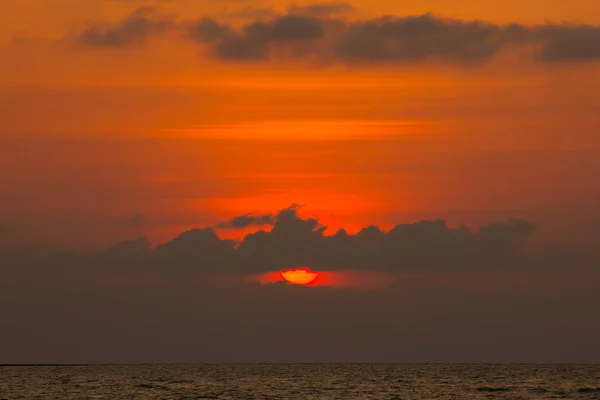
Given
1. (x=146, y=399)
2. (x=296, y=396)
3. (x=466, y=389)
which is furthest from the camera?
(x=466, y=389)

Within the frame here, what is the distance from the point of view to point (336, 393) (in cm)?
15138

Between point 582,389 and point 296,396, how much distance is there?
2131 inches

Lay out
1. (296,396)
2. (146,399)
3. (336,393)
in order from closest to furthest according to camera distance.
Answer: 1. (146,399)
2. (296,396)
3. (336,393)

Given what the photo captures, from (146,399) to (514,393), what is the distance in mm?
55102

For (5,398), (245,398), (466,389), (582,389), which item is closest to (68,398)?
(5,398)

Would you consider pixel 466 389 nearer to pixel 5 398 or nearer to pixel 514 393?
pixel 514 393

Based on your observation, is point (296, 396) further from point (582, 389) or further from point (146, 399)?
point (582, 389)

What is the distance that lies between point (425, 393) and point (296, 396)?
22543 millimetres

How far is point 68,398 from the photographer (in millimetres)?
137000

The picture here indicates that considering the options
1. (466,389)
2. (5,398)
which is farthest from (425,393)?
(5,398)

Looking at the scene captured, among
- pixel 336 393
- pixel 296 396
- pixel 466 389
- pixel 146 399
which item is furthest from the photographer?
pixel 466 389

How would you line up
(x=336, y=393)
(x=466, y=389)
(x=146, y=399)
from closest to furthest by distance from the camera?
(x=146, y=399) → (x=336, y=393) → (x=466, y=389)

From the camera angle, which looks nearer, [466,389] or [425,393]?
[425,393]

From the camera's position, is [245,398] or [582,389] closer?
[245,398]
